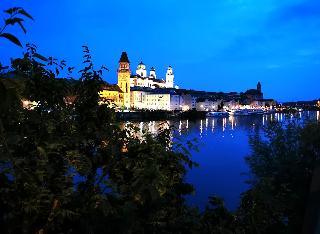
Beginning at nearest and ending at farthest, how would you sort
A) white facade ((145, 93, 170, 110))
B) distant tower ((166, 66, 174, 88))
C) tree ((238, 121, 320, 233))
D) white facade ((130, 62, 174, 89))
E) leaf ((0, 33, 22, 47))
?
1. leaf ((0, 33, 22, 47))
2. tree ((238, 121, 320, 233))
3. white facade ((145, 93, 170, 110))
4. white facade ((130, 62, 174, 89))
5. distant tower ((166, 66, 174, 88))

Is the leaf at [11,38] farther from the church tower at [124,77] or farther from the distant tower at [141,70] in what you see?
the distant tower at [141,70]

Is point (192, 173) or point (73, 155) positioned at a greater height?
point (73, 155)

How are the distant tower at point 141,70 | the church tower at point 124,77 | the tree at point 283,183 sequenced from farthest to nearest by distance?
the distant tower at point 141,70, the church tower at point 124,77, the tree at point 283,183

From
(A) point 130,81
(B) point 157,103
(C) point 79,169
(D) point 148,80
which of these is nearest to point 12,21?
(C) point 79,169

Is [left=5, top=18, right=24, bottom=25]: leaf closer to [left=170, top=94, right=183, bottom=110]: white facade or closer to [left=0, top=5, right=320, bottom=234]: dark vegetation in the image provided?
[left=0, top=5, right=320, bottom=234]: dark vegetation

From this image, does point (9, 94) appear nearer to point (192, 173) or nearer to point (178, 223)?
point (178, 223)

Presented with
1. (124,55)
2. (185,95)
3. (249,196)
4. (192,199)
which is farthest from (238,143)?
(185,95)

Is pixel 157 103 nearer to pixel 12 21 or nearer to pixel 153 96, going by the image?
pixel 153 96

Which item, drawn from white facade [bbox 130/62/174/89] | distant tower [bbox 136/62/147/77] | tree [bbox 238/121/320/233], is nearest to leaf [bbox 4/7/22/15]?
tree [bbox 238/121/320/233]

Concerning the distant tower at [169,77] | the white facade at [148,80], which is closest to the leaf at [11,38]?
the white facade at [148,80]

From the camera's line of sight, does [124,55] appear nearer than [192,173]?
No

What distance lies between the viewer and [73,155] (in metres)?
3.30

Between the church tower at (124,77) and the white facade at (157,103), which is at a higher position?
the church tower at (124,77)

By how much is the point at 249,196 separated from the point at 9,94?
5869mm
